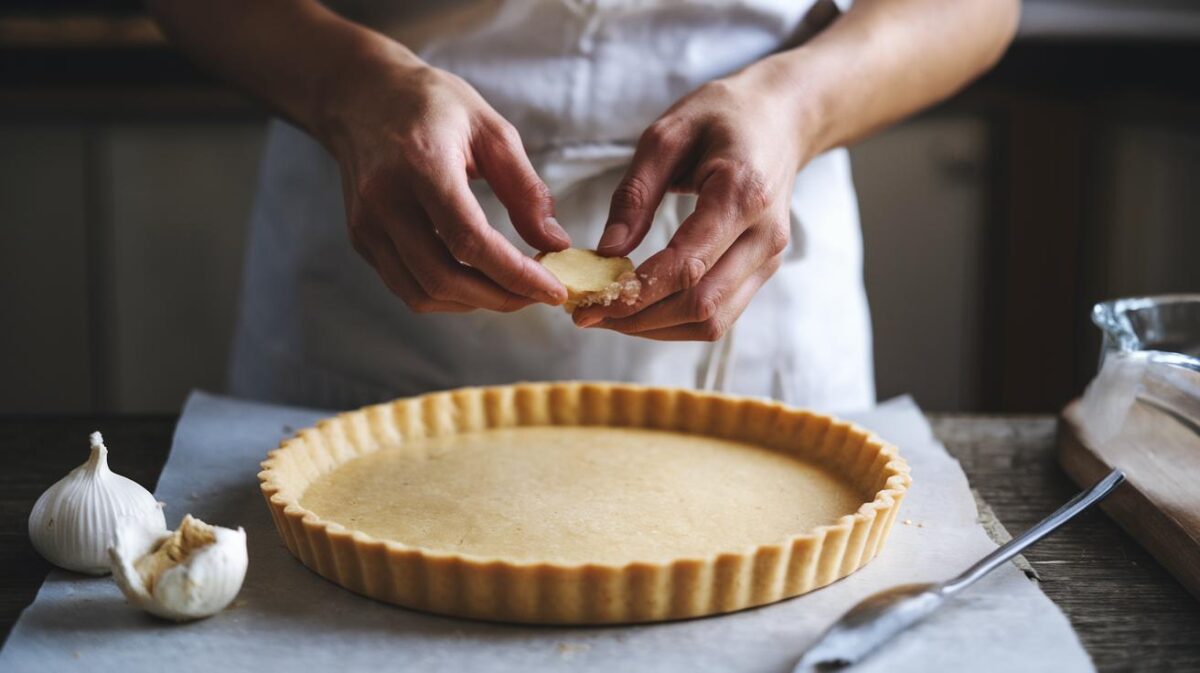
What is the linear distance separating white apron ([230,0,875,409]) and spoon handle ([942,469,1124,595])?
1.82 ft

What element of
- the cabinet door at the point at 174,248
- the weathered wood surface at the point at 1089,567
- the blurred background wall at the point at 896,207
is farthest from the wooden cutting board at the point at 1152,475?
the cabinet door at the point at 174,248

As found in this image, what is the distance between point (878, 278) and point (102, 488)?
228 centimetres

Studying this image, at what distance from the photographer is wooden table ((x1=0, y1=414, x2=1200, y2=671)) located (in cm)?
93

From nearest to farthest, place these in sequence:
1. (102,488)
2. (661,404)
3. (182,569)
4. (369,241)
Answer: (182,569), (102,488), (369,241), (661,404)

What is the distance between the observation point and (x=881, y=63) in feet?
4.75

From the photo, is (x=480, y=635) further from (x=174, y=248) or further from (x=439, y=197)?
(x=174, y=248)

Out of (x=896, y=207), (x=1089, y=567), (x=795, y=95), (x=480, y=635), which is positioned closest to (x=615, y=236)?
(x=795, y=95)

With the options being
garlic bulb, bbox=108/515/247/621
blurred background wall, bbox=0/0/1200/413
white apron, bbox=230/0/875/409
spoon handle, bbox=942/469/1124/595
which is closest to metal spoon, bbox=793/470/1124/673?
spoon handle, bbox=942/469/1124/595

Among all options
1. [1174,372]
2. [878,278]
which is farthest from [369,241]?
[878,278]

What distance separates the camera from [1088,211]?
2895mm

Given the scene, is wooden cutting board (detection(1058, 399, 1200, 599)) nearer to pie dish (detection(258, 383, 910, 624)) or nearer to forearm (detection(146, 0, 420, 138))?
pie dish (detection(258, 383, 910, 624))

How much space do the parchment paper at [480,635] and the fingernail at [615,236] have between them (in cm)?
38

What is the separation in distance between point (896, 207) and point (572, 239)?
1.62m

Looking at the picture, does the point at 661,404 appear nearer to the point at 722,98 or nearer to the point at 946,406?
the point at 722,98
